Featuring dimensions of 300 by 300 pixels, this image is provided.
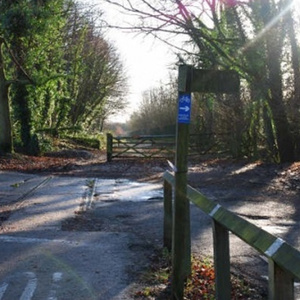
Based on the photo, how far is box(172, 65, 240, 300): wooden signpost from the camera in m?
4.41

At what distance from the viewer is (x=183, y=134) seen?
4445 mm

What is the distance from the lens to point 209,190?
43.8 feet

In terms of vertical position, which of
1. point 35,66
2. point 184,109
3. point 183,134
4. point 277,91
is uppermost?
point 35,66

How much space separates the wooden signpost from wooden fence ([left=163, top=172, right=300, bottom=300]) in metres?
0.17

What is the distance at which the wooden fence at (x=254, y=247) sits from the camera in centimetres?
222

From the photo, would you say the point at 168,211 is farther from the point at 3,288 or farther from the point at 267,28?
the point at 267,28

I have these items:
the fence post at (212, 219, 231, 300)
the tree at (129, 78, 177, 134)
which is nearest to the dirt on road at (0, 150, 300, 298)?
the fence post at (212, 219, 231, 300)

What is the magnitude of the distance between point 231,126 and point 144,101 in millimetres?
47123

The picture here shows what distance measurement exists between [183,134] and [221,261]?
1.37 m

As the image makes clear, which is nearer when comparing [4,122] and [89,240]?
[89,240]

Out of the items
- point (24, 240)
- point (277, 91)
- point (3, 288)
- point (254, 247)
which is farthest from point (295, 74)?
point (254, 247)

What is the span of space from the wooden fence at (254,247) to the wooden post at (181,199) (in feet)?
0.42

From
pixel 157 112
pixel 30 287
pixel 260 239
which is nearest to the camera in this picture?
pixel 260 239

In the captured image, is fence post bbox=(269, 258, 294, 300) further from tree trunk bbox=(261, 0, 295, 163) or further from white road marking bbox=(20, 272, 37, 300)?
tree trunk bbox=(261, 0, 295, 163)
